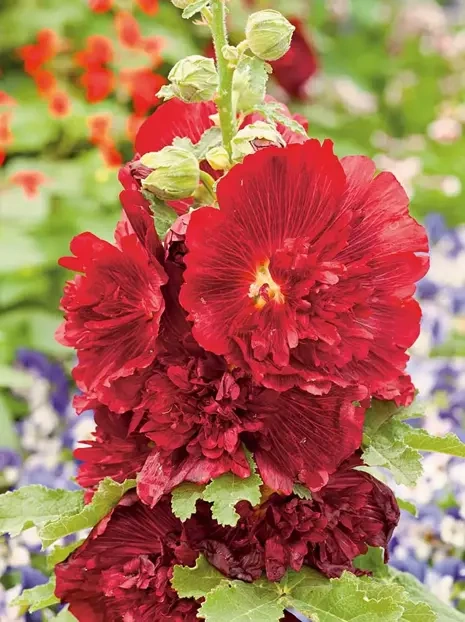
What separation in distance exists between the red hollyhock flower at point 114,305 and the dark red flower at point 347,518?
0.60ft

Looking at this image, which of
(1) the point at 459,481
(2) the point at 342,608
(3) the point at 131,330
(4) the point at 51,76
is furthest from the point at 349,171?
(4) the point at 51,76

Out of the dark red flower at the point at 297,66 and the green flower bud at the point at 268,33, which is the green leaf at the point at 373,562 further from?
the dark red flower at the point at 297,66

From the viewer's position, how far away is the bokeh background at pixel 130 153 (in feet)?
4.44

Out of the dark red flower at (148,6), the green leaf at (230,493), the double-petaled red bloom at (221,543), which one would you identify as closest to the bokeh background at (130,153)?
the dark red flower at (148,6)

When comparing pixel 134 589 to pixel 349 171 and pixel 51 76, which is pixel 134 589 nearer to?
pixel 349 171

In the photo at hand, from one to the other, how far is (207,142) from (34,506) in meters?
0.35

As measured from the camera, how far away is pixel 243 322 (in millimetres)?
682

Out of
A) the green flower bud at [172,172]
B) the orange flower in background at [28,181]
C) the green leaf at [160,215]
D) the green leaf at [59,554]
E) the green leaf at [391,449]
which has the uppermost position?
the orange flower in background at [28,181]

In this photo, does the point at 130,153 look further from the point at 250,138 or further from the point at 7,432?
the point at 250,138

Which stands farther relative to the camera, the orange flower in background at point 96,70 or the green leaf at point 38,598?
the orange flower in background at point 96,70

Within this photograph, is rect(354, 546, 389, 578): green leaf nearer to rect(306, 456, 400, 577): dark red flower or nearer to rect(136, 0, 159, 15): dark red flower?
rect(306, 456, 400, 577): dark red flower

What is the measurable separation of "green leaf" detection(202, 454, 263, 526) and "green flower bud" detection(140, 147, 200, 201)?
20cm

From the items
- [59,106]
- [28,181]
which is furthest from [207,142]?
[59,106]

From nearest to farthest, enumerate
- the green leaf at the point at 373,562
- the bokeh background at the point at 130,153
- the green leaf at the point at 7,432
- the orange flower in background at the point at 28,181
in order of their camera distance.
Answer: the green leaf at the point at 373,562, the bokeh background at the point at 130,153, the green leaf at the point at 7,432, the orange flower in background at the point at 28,181
